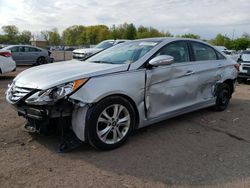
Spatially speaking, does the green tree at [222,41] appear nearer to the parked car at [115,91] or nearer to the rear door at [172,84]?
the rear door at [172,84]

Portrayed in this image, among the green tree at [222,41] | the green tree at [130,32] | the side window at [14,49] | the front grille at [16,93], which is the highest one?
the green tree at [130,32]

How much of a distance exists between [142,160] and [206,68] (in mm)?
2653

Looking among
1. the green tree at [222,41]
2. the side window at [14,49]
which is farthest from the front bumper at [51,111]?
the green tree at [222,41]

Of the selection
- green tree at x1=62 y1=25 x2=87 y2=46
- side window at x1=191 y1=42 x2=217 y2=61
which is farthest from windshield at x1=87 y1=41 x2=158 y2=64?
green tree at x1=62 y1=25 x2=87 y2=46

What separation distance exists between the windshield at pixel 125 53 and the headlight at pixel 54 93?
1.09m

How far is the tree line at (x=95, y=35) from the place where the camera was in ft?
246

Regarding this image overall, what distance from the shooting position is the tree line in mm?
75125

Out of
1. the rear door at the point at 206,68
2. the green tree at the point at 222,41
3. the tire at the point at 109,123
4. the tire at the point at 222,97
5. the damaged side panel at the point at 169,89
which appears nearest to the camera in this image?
the tire at the point at 109,123

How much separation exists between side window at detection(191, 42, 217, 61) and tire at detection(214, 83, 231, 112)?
2.21 ft

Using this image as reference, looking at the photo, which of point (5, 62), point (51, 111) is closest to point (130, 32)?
point (5, 62)

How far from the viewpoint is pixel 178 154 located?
407 cm

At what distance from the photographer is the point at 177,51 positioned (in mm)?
5230

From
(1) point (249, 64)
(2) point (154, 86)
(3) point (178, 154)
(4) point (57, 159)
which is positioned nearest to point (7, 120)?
(4) point (57, 159)

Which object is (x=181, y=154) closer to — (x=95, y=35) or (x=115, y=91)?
(x=115, y=91)
